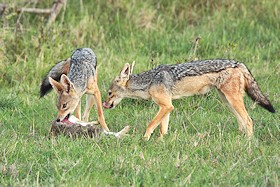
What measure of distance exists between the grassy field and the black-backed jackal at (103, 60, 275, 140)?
247mm

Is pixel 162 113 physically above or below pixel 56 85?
below

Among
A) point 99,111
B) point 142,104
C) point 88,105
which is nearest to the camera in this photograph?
point 99,111

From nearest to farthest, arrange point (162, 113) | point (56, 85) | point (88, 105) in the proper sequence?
point (162, 113)
point (56, 85)
point (88, 105)

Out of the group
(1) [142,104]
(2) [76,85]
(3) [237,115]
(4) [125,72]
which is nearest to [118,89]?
(4) [125,72]

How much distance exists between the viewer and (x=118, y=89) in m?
8.51

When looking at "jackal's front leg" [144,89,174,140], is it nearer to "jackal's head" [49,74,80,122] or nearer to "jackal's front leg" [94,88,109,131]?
"jackal's front leg" [94,88,109,131]

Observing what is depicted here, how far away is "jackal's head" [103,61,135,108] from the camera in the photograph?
8492 mm

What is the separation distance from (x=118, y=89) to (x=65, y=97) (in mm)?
693

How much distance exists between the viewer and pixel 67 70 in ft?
30.5

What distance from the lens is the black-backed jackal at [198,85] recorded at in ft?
25.9

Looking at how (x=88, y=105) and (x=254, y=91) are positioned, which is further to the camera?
(x=88, y=105)

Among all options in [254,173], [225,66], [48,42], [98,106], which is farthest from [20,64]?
[254,173]

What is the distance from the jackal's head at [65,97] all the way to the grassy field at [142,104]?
277mm

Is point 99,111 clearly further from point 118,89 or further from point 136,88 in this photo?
point 136,88
